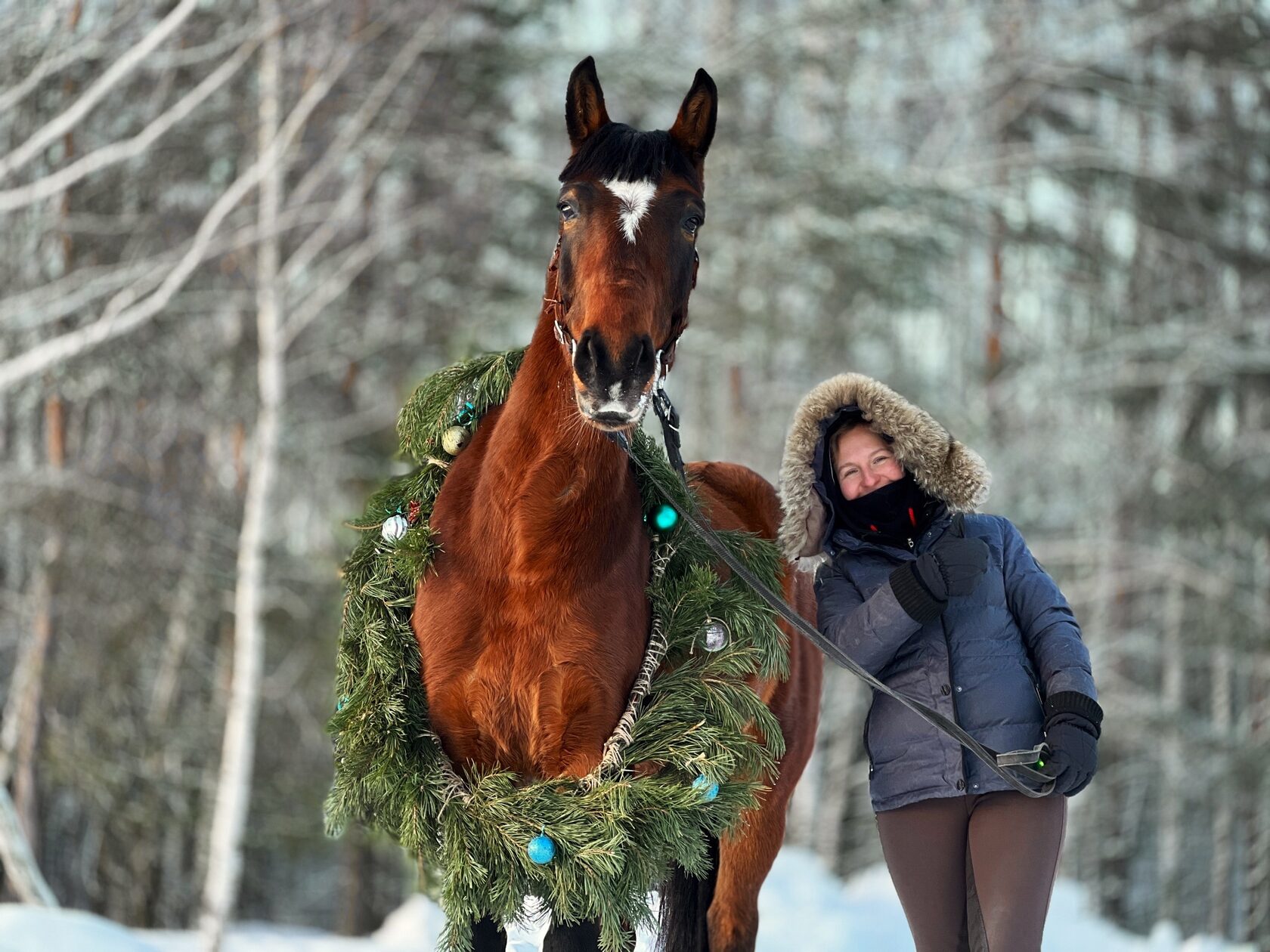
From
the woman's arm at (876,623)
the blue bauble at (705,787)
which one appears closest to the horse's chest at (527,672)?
the blue bauble at (705,787)

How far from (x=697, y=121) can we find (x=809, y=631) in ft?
4.20

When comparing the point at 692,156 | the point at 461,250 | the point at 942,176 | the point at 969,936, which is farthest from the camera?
the point at 461,250

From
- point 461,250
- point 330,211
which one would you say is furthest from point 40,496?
point 461,250

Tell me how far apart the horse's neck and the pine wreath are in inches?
10.4

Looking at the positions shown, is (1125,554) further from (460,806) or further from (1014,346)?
(460,806)

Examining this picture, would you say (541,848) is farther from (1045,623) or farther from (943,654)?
(1045,623)

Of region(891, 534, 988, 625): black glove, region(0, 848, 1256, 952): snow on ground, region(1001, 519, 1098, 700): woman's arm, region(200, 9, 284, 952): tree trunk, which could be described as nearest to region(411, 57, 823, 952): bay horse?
region(891, 534, 988, 625): black glove

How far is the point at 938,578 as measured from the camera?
2.88m

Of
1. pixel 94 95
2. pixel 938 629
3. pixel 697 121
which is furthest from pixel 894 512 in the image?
pixel 94 95

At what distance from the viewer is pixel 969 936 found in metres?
2.91

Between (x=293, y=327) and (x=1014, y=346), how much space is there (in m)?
7.69

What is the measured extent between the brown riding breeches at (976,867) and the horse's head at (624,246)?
121 centimetres

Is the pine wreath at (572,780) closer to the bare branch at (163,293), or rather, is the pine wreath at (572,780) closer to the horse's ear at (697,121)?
the horse's ear at (697,121)

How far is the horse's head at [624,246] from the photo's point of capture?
2.60m
